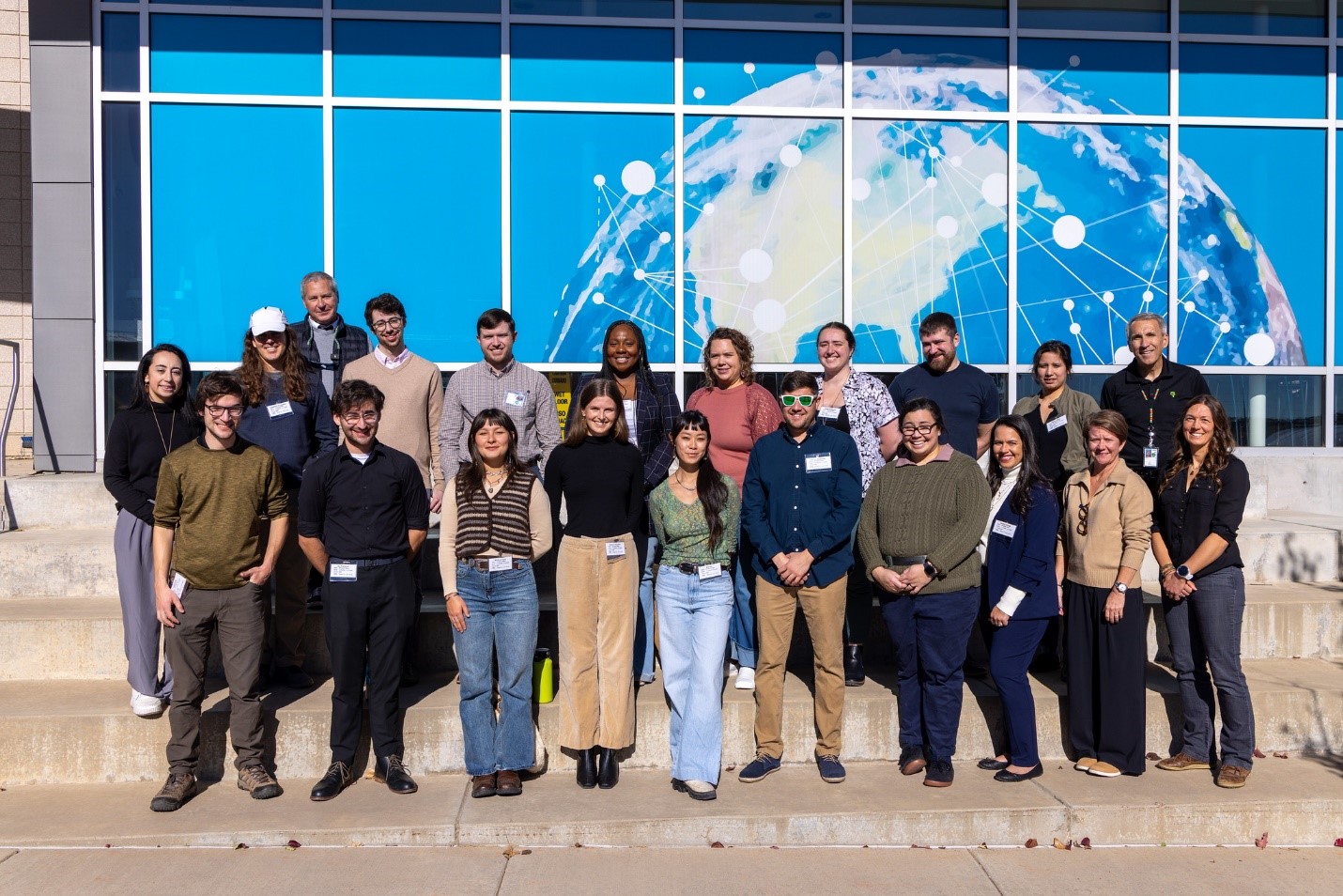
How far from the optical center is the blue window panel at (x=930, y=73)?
9766 millimetres

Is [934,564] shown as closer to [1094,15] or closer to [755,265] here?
[755,265]

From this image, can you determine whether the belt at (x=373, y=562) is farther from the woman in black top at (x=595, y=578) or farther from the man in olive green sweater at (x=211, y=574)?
the woman in black top at (x=595, y=578)

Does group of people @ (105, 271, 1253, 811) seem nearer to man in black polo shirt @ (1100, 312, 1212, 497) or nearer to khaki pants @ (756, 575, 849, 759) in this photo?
khaki pants @ (756, 575, 849, 759)

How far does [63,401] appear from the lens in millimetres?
8828

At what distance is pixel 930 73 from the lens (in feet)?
32.2

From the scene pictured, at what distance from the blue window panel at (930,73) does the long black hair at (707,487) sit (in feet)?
17.8

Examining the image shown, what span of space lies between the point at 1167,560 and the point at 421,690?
400 centimetres

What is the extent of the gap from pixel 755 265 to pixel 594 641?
499cm

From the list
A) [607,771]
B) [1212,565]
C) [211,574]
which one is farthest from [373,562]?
[1212,565]

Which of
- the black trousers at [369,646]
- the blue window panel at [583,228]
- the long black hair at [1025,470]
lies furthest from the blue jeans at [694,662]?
the blue window panel at [583,228]

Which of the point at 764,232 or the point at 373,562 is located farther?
the point at 764,232

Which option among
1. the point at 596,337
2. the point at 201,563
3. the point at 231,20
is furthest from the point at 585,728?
the point at 231,20

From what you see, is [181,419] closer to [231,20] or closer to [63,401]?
[63,401]

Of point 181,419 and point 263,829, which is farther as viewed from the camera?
point 181,419
